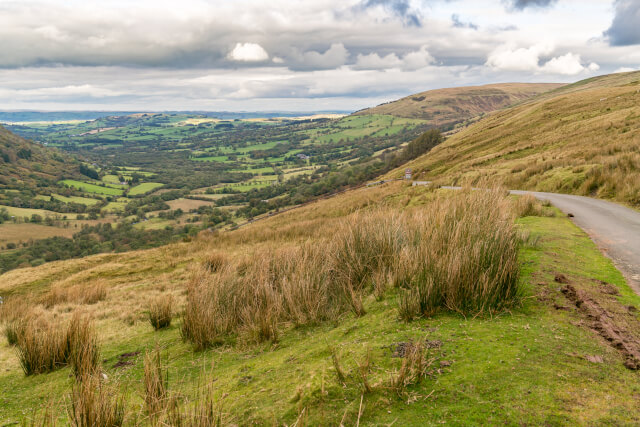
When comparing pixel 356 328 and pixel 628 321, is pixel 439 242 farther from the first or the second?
pixel 628 321

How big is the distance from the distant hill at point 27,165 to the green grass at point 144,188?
3914 centimetres

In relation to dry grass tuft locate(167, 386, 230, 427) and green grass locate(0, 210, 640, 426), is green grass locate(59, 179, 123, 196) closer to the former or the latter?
green grass locate(0, 210, 640, 426)

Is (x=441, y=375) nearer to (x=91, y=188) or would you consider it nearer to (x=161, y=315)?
(x=161, y=315)

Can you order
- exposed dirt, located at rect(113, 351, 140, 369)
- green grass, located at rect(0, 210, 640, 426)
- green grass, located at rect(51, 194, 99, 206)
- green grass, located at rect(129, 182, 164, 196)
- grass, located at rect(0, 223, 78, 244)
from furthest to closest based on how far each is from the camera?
green grass, located at rect(129, 182, 164, 196), green grass, located at rect(51, 194, 99, 206), grass, located at rect(0, 223, 78, 244), exposed dirt, located at rect(113, 351, 140, 369), green grass, located at rect(0, 210, 640, 426)

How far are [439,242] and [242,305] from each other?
406 centimetres

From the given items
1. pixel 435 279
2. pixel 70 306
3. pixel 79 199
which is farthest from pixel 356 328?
pixel 79 199

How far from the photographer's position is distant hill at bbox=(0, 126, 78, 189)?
153 metres

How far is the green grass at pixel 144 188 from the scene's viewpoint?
5886 inches

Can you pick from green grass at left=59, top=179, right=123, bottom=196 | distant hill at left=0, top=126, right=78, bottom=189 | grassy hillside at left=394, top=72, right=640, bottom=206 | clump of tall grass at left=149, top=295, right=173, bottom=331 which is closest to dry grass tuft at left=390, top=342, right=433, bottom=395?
clump of tall grass at left=149, top=295, right=173, bottom=331

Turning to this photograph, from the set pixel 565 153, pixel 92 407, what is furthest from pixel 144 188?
pixel 92 407

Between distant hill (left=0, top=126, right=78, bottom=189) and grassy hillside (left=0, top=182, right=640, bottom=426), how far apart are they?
191 meters

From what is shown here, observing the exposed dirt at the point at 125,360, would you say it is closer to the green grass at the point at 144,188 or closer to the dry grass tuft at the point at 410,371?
the dry grass tuft at the point at 410,371

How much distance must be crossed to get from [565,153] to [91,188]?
177608 mm

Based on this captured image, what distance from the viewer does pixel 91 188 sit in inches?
6019
